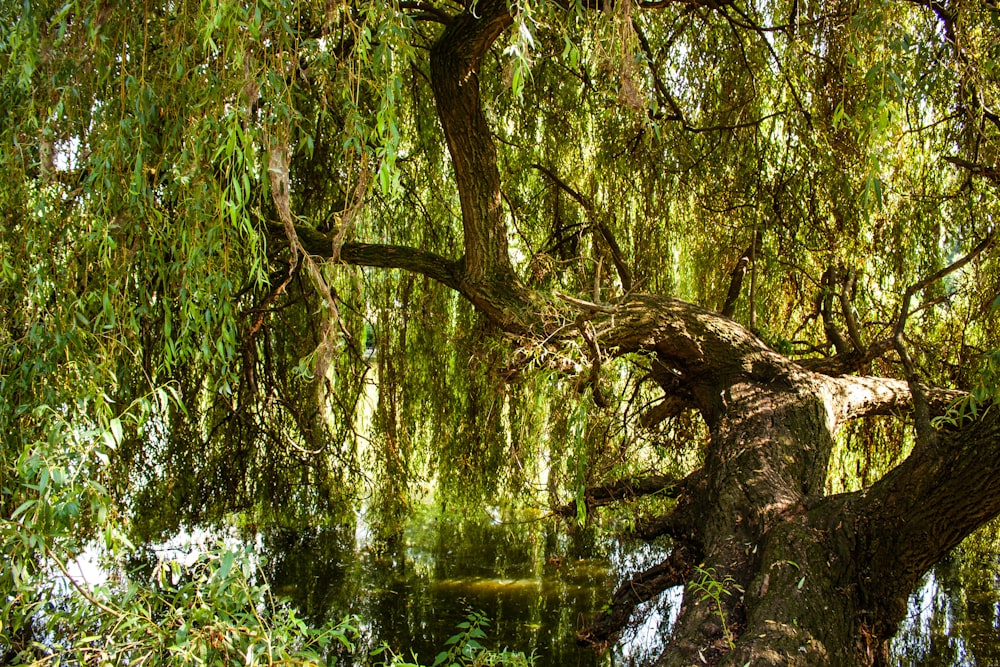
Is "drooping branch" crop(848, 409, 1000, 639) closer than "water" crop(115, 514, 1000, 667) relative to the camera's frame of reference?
Yes

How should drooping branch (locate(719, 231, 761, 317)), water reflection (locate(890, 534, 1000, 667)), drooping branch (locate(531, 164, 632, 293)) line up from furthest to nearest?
drooping branch (locate(719, 231, 761, 317)), drooping branch (locate(531, 164, 632, 293)), water reflection (locate(890, 534, 1000, 667))

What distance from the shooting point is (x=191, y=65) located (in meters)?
2.26

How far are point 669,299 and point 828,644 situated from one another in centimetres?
160

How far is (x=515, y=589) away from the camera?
14.1 ft

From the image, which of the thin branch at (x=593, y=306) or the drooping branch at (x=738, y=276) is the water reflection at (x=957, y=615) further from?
the thin branch at (x=593, y=306)

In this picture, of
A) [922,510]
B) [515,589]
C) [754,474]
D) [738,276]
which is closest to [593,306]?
[754,474]

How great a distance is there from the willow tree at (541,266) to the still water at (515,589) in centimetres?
56

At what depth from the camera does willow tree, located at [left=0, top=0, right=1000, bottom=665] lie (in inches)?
83.8

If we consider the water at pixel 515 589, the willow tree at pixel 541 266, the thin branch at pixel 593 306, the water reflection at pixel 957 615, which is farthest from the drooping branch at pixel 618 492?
the water reflection at pixel 957 615

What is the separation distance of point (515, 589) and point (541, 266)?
5.84 ft

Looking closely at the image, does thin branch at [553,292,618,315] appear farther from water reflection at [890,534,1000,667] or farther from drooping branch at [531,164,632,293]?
water reflection at [890,534,1000,667]

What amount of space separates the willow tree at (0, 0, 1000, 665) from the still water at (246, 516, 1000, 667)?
1.82 ft

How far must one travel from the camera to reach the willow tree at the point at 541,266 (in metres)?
2.13

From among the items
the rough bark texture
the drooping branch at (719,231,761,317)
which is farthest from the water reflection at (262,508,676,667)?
the drooping branch at (719,231,761,317)
